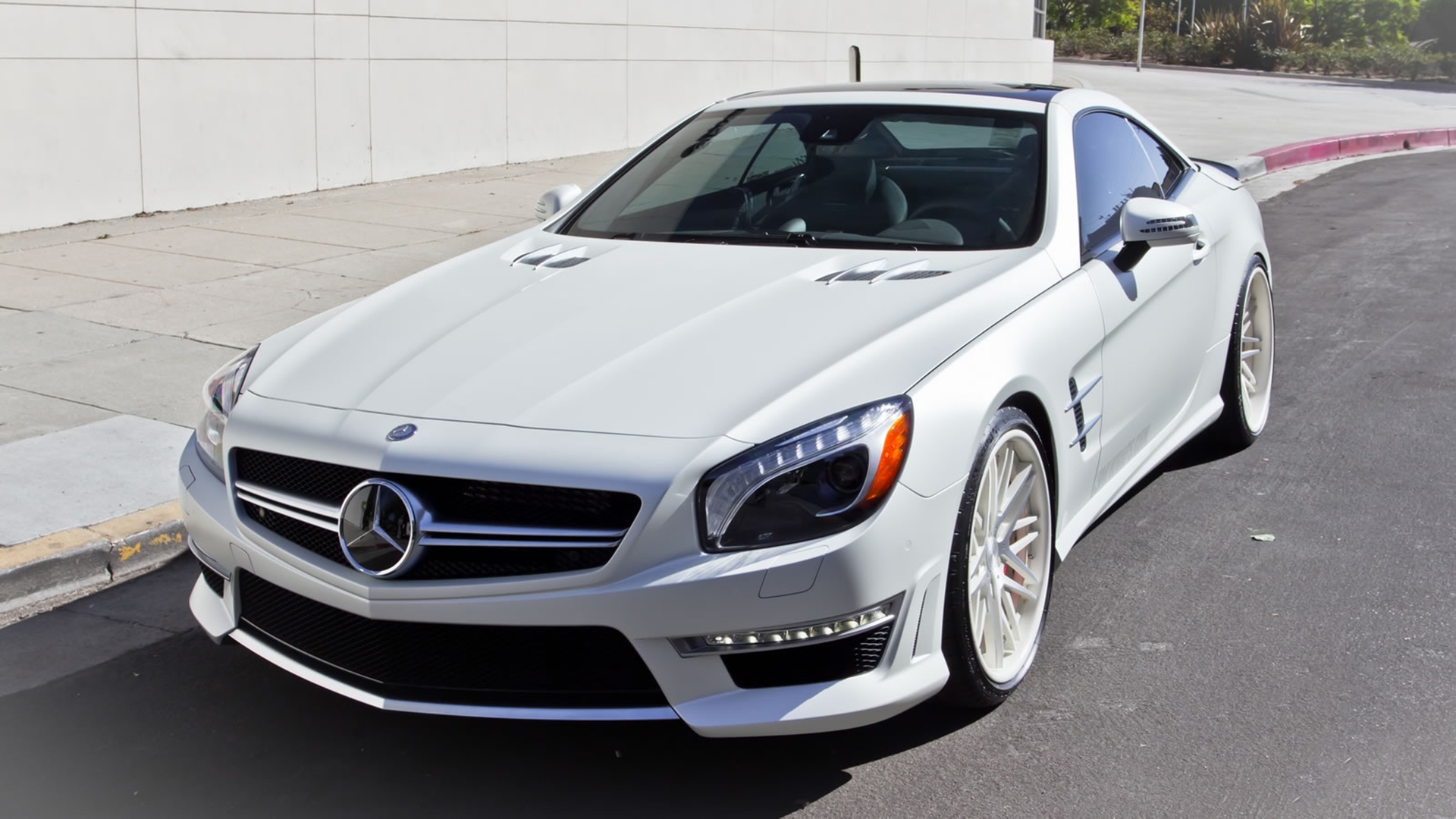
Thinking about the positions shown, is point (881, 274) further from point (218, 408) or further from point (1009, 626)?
point (218, 408)

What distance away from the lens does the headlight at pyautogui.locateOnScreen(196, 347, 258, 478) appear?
3.73 meters

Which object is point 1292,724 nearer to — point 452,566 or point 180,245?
point 452,566

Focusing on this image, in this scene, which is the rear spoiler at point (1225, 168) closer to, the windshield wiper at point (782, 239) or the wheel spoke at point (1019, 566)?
the windshield wiper at point (782, 239)

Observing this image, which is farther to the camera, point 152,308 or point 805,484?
point 152,308

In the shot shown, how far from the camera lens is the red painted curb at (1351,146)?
18.3 meters

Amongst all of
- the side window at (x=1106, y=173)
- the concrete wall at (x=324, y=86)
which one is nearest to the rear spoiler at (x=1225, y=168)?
the side window at (x=1106, y=173)

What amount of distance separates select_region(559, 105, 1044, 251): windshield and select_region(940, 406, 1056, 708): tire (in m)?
0.83

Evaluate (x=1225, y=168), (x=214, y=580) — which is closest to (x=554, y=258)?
(x=214, y=580)

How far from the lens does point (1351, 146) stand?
67.2 feet

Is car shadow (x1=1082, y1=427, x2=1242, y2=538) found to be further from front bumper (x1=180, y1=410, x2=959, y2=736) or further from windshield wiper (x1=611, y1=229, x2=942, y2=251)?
front bumper (x1=180, y1=410, x2=959, y2=736)

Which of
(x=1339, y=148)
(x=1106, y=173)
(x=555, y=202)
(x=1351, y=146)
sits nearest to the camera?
(x=1106, y=173)

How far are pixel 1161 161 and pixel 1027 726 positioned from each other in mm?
2742

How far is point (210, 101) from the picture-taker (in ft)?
40.2

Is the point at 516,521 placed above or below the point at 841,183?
below
